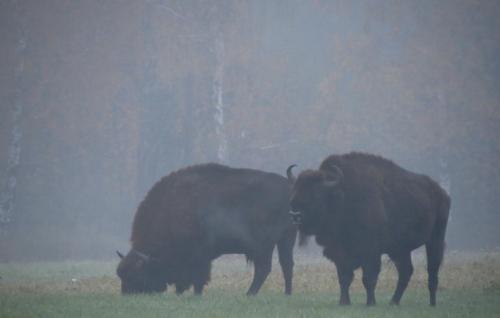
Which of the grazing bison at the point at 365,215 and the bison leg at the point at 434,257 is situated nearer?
the grazing bison at the point at 365,215

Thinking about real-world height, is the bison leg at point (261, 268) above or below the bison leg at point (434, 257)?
below

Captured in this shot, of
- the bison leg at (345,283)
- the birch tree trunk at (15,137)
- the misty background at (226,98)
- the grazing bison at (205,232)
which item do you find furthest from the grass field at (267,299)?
the misty background at (226,98)

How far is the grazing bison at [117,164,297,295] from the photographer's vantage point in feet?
55.3

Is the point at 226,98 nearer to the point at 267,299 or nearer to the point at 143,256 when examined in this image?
the point at 143,256

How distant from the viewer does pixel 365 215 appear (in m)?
14.6

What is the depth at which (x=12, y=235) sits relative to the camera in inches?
1583

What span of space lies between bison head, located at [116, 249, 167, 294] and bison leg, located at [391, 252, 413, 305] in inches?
187

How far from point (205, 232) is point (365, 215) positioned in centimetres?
380

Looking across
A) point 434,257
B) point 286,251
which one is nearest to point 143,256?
point 286,251

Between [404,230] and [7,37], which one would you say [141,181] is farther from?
[404,230]

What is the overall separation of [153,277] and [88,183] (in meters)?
33.5

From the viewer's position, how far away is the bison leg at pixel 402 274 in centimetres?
1491

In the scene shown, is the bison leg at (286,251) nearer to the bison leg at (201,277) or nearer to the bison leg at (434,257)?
the bison leg at (201,277)

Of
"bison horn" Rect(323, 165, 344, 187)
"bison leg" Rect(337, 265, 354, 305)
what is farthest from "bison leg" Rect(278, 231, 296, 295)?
"bison horn" Rect(323, 165, 344, 187)
